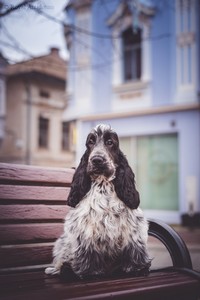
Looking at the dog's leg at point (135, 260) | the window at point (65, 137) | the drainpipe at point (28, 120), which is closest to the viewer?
the dog's leg at point (135, 260)

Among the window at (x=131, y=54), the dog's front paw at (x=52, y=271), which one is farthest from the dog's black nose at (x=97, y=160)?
the window at (x=131, y=54)

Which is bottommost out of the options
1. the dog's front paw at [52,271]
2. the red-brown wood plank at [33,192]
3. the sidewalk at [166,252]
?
the sidewalk at [166,252]

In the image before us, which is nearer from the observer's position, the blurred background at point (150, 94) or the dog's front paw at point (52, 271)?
the dog's front paw at point (52, 271)

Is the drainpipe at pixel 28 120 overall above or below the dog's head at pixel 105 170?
above

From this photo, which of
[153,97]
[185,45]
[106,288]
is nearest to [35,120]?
[153,97]

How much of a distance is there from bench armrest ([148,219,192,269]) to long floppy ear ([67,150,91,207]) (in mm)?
737

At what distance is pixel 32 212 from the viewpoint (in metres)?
3.00

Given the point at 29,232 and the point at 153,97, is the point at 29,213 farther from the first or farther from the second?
the point at 153,97

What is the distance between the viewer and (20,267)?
2898 millimetres

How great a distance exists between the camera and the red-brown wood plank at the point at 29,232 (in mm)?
2834

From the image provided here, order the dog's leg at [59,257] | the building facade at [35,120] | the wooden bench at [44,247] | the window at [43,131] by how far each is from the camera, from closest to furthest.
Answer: the wooden bench at [44,247] < the dog's leg at [59,257] < the building facade at [35,120] < the window at [43,131]

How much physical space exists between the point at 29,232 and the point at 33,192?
272 mm

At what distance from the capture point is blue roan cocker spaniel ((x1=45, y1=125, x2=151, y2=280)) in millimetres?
2361

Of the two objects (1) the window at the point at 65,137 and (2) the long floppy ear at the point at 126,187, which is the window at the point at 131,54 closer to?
(2) the long floppy ear at the point at 126,187
